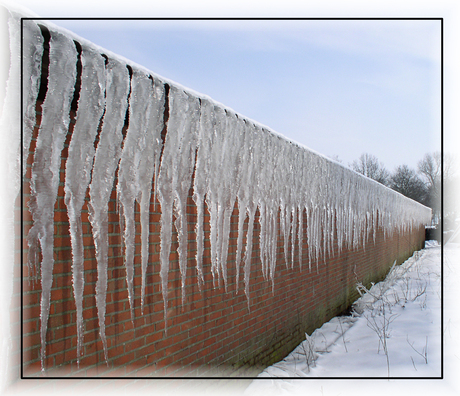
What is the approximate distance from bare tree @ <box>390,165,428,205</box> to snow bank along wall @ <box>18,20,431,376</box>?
18.3 m

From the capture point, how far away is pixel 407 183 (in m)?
19.6

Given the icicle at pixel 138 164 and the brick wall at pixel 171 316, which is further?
the icicle at pixel 138 164

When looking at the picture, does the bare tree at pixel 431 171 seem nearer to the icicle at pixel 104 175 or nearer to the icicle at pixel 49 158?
the icicle at pixel 104 175

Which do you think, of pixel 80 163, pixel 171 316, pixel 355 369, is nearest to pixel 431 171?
pixel 355 369

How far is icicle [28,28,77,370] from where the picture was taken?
153 cm

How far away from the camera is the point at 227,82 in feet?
9.43

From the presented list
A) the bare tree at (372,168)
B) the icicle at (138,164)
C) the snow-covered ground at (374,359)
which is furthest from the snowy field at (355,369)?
the bare tree at (372,168)

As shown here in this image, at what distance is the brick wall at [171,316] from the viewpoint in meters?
1.63

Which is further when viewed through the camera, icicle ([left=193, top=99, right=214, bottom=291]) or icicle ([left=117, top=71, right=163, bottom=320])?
icicle ([left=193, top=99, right=214, bottom=291])

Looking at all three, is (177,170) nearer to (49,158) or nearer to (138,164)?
(138,164)

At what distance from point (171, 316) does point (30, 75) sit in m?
1.64

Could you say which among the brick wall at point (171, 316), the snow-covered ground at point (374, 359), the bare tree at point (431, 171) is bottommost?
the snow-covered ground at point (374, 359)

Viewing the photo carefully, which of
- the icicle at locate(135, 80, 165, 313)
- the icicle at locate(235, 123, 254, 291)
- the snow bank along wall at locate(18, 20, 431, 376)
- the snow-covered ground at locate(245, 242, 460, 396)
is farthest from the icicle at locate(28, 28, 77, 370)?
the snow-covered ground at locate(245, 242, 460, 396)

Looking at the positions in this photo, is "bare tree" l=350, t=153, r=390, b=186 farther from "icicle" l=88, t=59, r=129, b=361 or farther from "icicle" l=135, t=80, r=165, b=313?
"icicle" l=88, t=59, r=129, b=361
